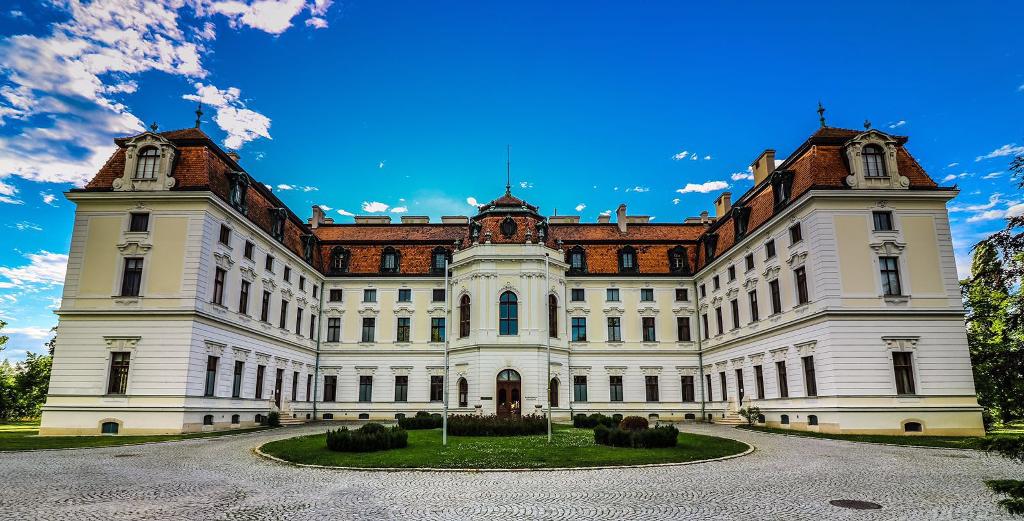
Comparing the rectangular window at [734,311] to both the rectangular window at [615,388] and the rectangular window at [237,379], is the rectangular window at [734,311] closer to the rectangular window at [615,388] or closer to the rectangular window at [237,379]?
the rectangular window at [615,388]

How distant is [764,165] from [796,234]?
31.2 ft

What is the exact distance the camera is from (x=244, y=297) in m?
34.2

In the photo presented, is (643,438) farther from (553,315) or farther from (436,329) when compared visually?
(436,329)

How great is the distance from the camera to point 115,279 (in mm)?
29453

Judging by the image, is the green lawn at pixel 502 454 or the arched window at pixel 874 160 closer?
the green lawn at pixel 502 454

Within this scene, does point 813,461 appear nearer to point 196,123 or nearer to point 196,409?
point 196,409

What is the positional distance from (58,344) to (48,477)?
18.1 meters

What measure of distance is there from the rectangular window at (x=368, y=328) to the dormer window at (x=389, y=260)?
3.89m

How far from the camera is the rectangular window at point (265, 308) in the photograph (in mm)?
36406

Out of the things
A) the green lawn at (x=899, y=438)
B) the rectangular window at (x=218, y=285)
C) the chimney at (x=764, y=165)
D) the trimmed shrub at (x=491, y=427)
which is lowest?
the green lawn at (x=899, y=438)

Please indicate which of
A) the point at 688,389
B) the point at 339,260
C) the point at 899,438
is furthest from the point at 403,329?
the point at 899,438

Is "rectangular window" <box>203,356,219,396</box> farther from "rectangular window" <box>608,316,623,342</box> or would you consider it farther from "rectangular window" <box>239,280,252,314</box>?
"rectangular window" <box>608,316,623,342</box>

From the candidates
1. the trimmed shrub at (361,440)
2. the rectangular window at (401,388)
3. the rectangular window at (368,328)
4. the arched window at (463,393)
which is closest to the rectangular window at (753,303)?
the arched window at (463,393)

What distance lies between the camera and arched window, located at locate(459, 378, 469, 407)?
4086 centimetres
